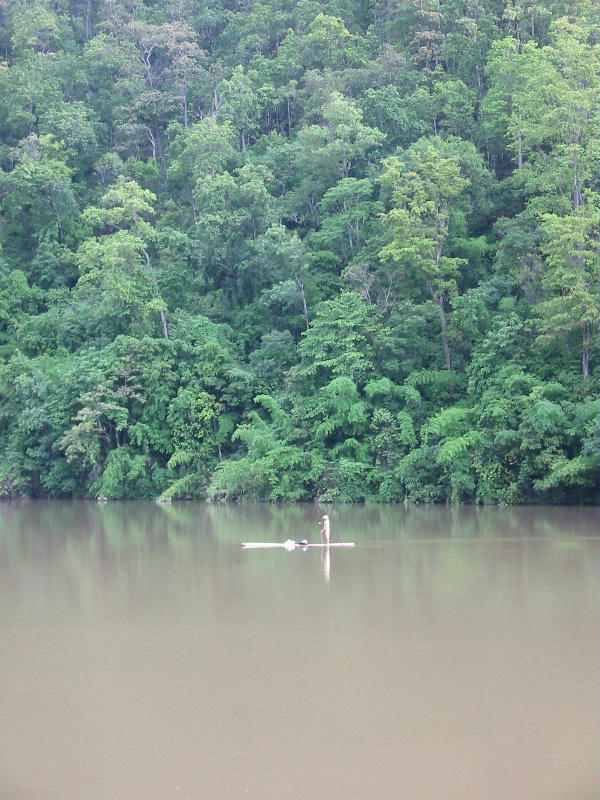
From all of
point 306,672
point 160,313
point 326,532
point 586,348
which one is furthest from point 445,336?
point 306,672

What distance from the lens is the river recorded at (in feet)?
27.2

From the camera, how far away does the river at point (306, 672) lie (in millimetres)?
8297

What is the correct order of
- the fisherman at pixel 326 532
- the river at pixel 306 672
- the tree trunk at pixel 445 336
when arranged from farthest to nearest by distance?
the tree trunk at pixel 445 336
the fisherman at pixel 326 532
the river at pixel 306 672

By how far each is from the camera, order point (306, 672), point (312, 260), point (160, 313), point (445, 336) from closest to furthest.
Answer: point (306, 672), point (445, 336), point (312, 260), point (160, 313)

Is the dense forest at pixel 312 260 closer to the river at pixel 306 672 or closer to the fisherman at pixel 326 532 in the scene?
the fisherman at pixel 326 532

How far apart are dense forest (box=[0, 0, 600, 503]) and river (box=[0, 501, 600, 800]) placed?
8615mm

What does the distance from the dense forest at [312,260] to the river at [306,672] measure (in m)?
8.62

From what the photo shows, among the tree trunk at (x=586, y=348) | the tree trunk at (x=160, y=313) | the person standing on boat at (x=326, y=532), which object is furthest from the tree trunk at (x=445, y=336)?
the person standing on boat at (x=326, y=532)

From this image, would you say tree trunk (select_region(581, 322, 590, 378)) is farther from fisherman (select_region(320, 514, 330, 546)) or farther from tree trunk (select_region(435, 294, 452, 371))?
fisherman (select_region(320, 514, 330, 546))

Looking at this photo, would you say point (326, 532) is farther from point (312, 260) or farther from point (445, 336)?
point (312, 260)

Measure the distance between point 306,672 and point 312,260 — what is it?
2457cm

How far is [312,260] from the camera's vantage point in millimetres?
34438

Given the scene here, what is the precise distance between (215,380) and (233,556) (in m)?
15.1

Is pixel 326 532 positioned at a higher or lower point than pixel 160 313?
lower
